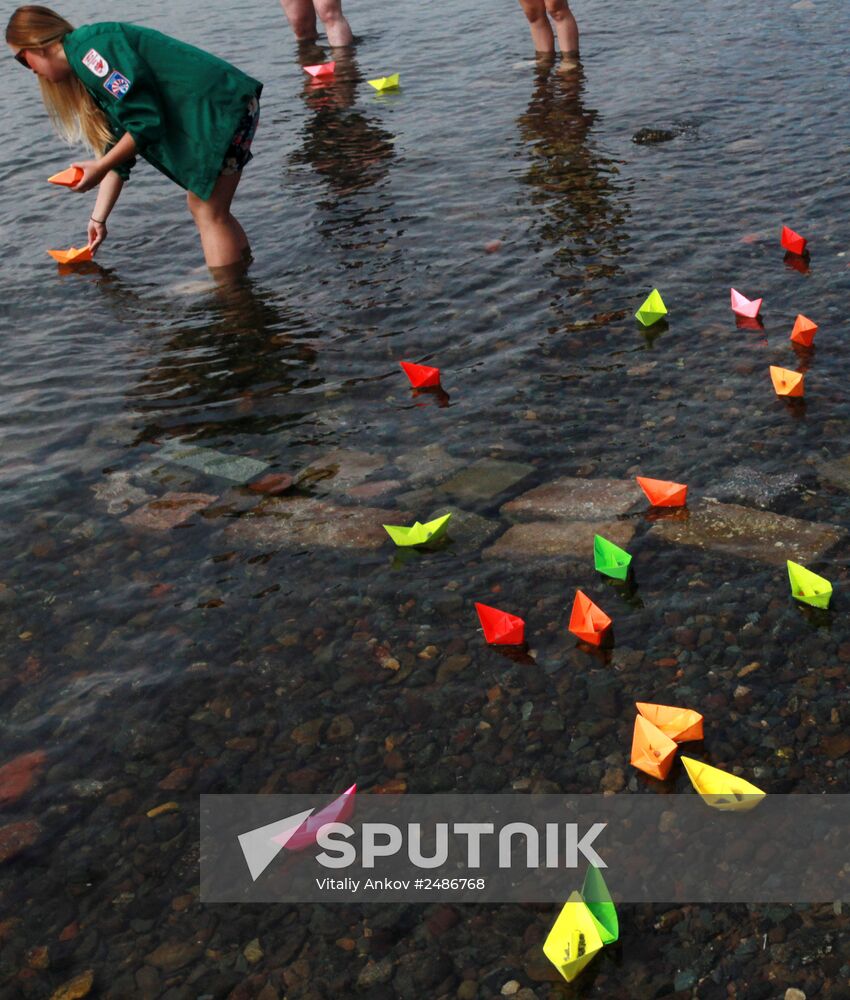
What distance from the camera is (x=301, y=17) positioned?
1413 centimetres

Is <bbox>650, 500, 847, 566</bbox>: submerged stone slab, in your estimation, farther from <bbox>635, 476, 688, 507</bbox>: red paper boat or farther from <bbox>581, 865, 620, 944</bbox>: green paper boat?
<bbox>581, 865, 620, 944</bbox>: green paper boat

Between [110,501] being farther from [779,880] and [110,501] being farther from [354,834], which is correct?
[779,880]

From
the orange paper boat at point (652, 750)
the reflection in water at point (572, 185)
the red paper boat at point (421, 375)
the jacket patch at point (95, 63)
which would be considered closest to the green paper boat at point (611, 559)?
the orange paper boat at point (652, 750)

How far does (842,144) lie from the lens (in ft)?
28.5

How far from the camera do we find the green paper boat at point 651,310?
6.31m

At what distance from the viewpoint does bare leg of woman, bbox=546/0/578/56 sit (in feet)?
37.7

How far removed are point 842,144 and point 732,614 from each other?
19.7ft

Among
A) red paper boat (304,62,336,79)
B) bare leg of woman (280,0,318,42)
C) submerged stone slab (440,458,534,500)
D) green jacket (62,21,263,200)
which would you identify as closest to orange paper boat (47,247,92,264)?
green jacket (62,21,263,200)

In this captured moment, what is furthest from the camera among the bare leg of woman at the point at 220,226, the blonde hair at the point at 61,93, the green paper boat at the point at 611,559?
the bare leg of woman at the point at 220,226

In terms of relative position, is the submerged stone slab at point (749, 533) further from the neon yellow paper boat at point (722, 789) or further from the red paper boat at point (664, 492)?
the neon yellow paper boat at point (722, 789)

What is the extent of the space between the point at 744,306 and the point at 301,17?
990 cm

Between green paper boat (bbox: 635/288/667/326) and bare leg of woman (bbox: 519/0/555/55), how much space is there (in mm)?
6477

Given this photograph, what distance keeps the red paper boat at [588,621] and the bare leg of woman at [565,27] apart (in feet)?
30.0

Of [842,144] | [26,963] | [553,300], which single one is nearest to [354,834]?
[26,963]
